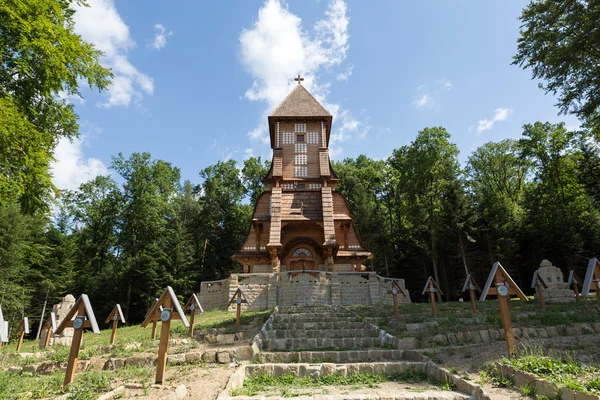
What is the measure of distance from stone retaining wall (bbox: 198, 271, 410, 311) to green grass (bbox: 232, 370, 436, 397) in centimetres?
1125

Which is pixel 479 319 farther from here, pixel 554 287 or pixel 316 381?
pixel 554 287

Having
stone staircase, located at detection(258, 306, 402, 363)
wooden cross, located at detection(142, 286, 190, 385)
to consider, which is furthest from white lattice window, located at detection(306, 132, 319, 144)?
wooden cross, located at detection(142, 286, 190, 385)

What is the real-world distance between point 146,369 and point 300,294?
11618 mm

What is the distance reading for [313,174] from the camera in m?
28.4

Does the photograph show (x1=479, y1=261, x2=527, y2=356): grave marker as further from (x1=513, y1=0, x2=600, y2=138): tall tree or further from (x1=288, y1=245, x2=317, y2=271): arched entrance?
(x1=288, y1=245, x2=317, y2=271): arched entrance

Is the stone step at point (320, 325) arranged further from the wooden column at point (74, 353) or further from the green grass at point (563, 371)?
the wooden column at point (74, 353)

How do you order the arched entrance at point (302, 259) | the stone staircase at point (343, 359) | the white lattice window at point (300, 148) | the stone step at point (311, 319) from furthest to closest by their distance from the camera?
the white lattice window at point (300, 148) → the arched entrance at point (302, 259) → the stone step at point (311, 319) → the stone staircase at point (343, 359)

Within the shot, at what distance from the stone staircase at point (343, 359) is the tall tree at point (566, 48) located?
14415 millimetres

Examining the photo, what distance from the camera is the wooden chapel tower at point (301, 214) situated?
25.3m

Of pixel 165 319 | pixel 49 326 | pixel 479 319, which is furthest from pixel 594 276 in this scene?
pixel 49 326

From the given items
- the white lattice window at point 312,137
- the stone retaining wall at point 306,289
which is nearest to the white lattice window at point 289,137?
the white lattice window at point 312,137

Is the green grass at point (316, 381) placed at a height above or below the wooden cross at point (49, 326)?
below

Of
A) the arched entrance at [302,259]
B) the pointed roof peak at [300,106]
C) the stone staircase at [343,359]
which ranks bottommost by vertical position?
the stone staircase at [343,359]

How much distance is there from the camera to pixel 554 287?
16703 mm
